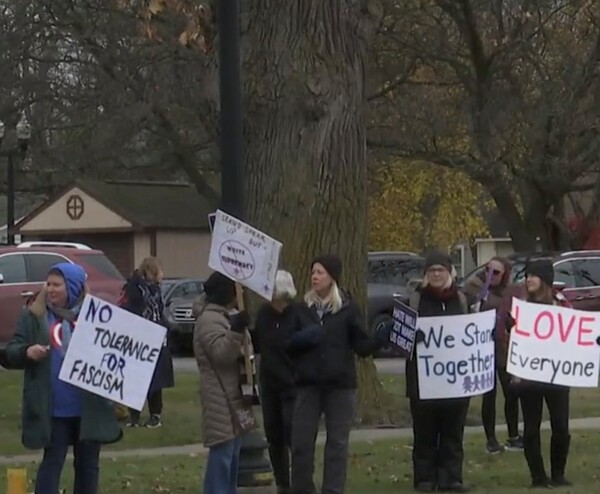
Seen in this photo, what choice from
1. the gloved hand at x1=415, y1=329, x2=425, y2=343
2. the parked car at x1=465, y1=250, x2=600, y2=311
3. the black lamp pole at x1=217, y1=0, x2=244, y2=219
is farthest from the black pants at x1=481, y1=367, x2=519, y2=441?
the parked car at x1=465, y1=250, x2=600, y2=311

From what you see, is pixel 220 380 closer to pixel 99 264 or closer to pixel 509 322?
pixel 509 322

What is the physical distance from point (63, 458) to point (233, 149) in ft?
9.20

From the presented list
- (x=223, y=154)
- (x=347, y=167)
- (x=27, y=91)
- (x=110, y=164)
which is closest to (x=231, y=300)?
(x=223, y=154)

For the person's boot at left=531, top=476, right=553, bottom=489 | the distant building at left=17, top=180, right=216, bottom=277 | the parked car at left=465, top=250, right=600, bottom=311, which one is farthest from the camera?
the distant building at left=17, top=180, right=216, bottom=277

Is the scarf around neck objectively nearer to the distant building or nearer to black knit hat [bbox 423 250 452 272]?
black knit hat [bbox 423 250 452 272]

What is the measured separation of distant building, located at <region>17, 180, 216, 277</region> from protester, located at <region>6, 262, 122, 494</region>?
37014 millimetres

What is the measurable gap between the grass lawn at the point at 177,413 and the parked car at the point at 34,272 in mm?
1786

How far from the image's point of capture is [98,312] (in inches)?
358

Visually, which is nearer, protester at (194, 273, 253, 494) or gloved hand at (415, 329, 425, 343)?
protester at (194, 273, 253, 494)

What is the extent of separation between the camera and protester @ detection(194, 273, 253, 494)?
30.7ft

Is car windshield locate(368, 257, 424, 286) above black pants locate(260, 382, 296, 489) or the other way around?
above

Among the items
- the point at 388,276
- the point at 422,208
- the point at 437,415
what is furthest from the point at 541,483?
the point at 422,208

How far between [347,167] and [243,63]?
1.52 m

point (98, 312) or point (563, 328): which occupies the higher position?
point (98, 312)
